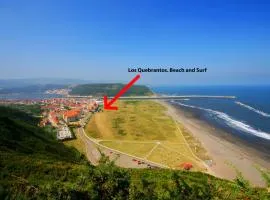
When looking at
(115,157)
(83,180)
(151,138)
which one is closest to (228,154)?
(151,138)

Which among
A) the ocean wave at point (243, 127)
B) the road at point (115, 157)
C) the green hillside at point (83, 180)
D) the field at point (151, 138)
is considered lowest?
the road at point (115, 157)

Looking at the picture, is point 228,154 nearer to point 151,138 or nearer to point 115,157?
point 151,138

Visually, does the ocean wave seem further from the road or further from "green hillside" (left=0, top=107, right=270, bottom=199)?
"green hillside" (left=0, top=107, right=270, bottom=199)

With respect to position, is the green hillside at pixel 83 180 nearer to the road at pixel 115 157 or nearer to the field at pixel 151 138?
the road at pixel 115 157

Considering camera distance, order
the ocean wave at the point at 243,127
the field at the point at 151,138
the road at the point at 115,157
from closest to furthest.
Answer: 1. the road at the point at 115,157
2. the field at the point at 151,138
3. the ocean wave at the point at 243,127

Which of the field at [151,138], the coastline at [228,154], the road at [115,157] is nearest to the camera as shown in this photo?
the coastline at [228,154]

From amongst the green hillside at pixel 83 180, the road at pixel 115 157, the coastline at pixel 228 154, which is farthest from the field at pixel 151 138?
the green hillside at pixel 83 180

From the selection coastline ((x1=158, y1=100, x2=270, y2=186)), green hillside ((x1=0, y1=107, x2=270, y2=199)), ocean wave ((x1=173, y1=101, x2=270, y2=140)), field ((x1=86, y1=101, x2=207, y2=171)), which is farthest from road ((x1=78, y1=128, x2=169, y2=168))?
ocean wave ((x1=173, y1=101, x2=270, y2=140))
